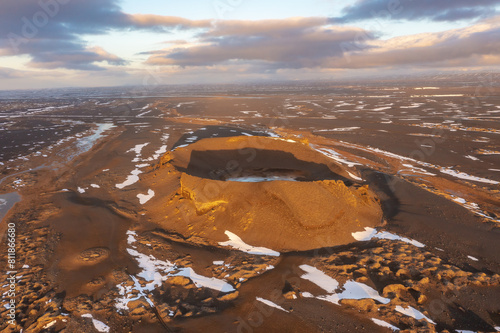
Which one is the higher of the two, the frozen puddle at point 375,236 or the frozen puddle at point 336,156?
the frozen puddle at point 336,156

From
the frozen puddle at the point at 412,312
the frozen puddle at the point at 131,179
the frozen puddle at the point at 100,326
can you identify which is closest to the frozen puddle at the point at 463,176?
the frozen puddle at the point at 412,312

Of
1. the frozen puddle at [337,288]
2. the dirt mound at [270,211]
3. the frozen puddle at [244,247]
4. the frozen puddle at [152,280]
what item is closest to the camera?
the frozen puddle at [337,288]

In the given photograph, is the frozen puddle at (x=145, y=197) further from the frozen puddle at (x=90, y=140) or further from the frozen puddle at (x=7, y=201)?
the frozen puddle at (x=90, y=140)

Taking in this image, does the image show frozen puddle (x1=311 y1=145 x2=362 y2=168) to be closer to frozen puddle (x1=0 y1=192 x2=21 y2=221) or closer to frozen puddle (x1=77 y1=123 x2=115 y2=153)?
frozen puddle (x1=0 y1=192 x2=21 y2=221)

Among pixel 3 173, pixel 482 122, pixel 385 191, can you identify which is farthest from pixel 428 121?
pixel 3 173

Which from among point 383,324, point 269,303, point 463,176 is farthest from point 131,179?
point 463,176

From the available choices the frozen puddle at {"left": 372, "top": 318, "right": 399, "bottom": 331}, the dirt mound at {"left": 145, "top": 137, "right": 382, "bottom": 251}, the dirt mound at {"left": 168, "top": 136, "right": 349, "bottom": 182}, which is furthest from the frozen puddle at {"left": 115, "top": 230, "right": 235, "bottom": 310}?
the dirt mound at {"left": 168, "top": 136, "right": 349, "bottom": 182}
